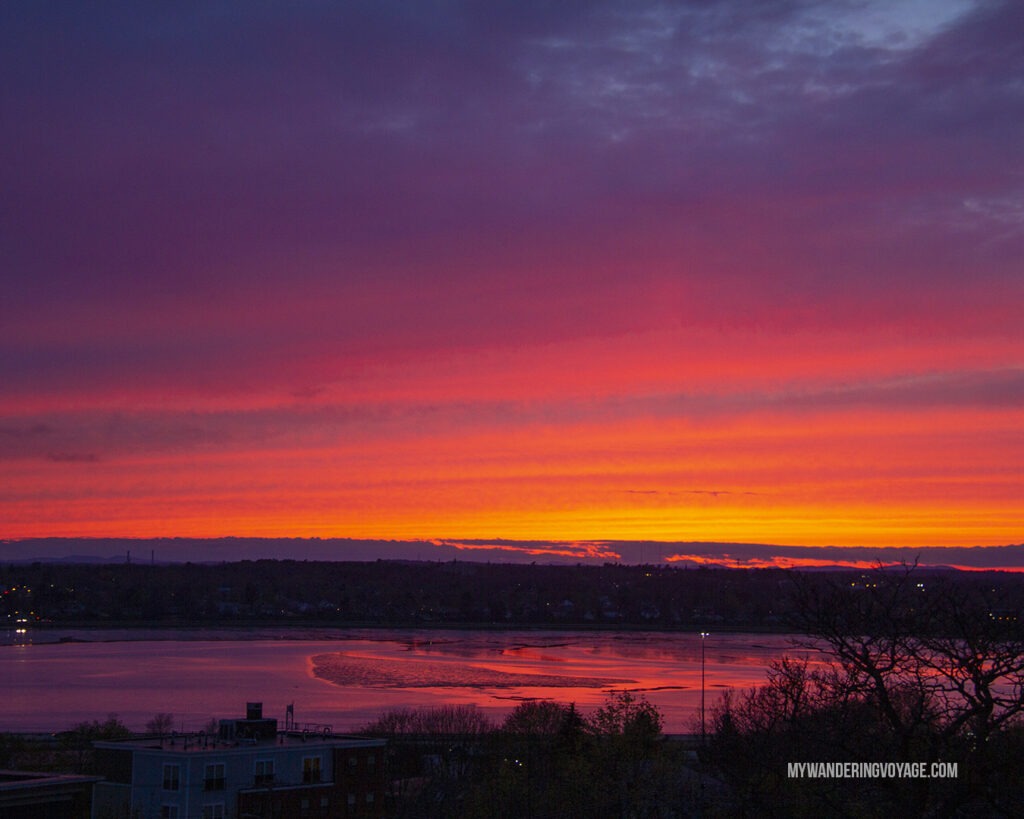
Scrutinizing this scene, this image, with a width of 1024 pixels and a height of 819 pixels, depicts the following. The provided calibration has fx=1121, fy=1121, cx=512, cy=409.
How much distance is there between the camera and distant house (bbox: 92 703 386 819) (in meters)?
14.6

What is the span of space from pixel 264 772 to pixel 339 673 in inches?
1395

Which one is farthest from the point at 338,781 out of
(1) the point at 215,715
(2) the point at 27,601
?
(2) the point at 27,601

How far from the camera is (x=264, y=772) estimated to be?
1545 cm

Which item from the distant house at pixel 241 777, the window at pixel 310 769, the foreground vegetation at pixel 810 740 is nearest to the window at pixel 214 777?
the distant house at pixel 241 777

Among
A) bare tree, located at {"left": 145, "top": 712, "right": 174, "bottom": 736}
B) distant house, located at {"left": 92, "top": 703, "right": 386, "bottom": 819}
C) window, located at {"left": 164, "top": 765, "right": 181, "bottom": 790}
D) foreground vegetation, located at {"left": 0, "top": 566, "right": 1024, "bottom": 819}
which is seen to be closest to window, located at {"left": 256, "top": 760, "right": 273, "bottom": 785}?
distant house, located at {"left": 92, "top": 703, "right": 386, "bottom": 819}

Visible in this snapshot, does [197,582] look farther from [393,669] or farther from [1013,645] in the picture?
[1013,645]

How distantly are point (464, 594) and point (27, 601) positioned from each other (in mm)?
42507

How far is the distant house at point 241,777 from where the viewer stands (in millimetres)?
14641

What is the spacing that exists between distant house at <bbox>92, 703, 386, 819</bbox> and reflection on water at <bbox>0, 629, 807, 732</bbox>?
43.2 feet

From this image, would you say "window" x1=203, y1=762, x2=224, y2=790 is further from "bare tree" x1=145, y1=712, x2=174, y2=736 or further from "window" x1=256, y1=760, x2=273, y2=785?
"bare tree" x1=145, y1=712, x2=174, y2=736

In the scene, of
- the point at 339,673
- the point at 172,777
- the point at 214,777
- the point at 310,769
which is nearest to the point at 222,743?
the point at 214,777

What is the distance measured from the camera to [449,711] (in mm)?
30781

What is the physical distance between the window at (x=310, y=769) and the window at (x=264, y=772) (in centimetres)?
50

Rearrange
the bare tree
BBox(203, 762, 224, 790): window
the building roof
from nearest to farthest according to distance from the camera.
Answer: BBox(203, 762, 224, 790): window → the building roof → the bare tree
